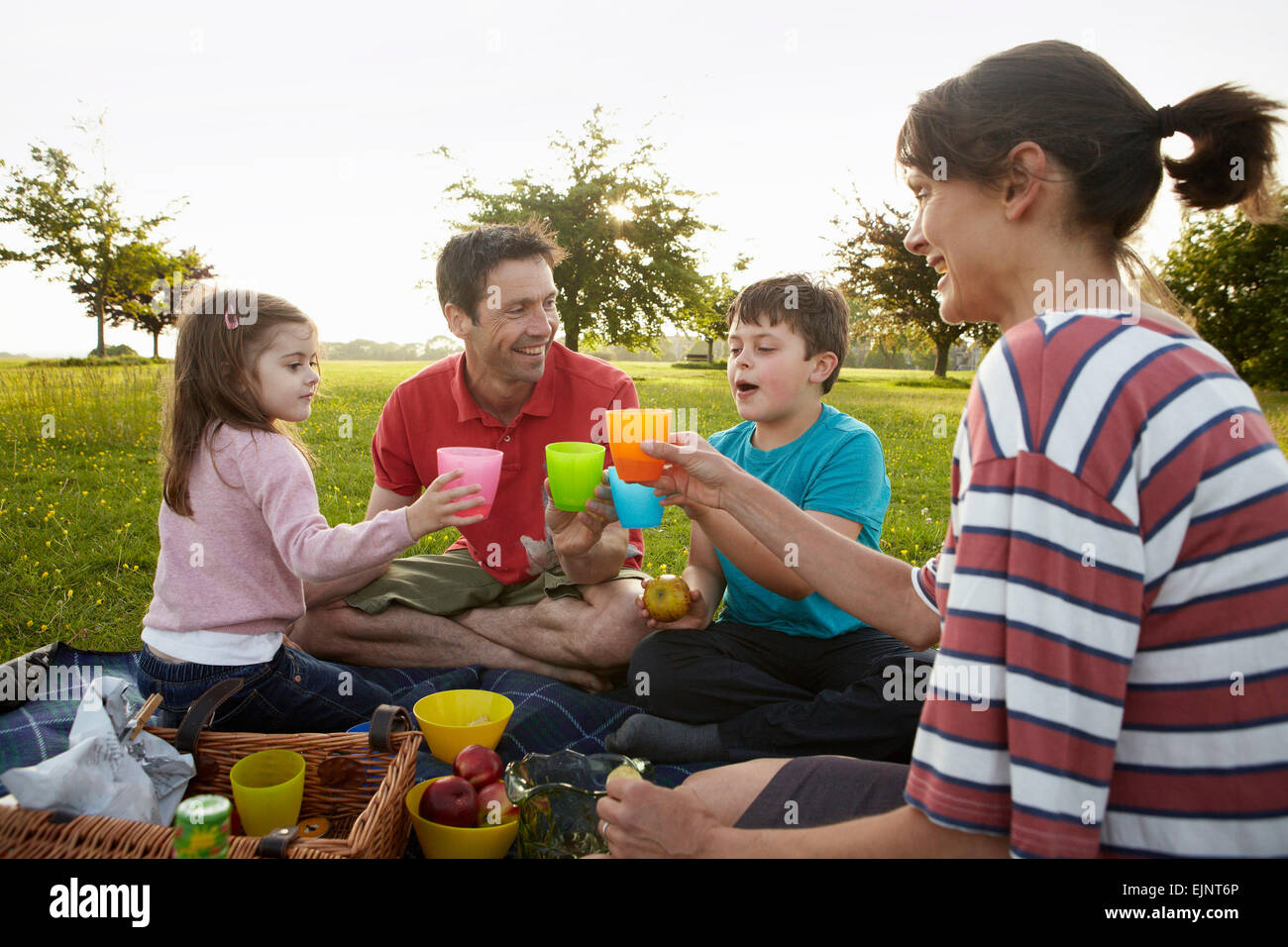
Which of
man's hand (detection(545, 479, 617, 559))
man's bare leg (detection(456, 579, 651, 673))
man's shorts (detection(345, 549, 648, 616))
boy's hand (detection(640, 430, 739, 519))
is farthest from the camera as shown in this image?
man's shorts (detection(345, 549, 648, 616))

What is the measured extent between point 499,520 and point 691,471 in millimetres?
1918

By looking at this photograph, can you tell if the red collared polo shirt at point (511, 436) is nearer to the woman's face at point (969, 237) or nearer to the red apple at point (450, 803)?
the red apple at point (450, 803)

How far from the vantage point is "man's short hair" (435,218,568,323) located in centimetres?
427

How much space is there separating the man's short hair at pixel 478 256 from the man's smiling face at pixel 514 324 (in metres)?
0.04

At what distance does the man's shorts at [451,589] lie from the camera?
4.09m

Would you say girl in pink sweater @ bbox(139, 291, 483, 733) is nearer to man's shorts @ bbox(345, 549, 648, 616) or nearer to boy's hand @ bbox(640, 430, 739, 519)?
boy's hand @ bbox(640, 430, 739, 519)

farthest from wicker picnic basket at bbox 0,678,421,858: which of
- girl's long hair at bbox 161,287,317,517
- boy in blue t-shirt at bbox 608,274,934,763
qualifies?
boy in blue t-shirt at bbox 608,274,934,763

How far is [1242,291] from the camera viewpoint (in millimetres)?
25875

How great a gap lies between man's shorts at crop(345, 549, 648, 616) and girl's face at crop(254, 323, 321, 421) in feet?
4.10

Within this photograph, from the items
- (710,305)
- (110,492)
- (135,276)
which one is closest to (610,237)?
(710,305)

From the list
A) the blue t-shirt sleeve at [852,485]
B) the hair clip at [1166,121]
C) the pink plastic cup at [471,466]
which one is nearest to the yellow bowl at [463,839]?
the pink plastic cup at [471,466]

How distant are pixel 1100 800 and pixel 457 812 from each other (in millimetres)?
1792

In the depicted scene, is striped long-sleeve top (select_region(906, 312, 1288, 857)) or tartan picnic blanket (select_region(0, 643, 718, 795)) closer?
striped long-sleeve top (select_region(906, 312, 1288, 857))
